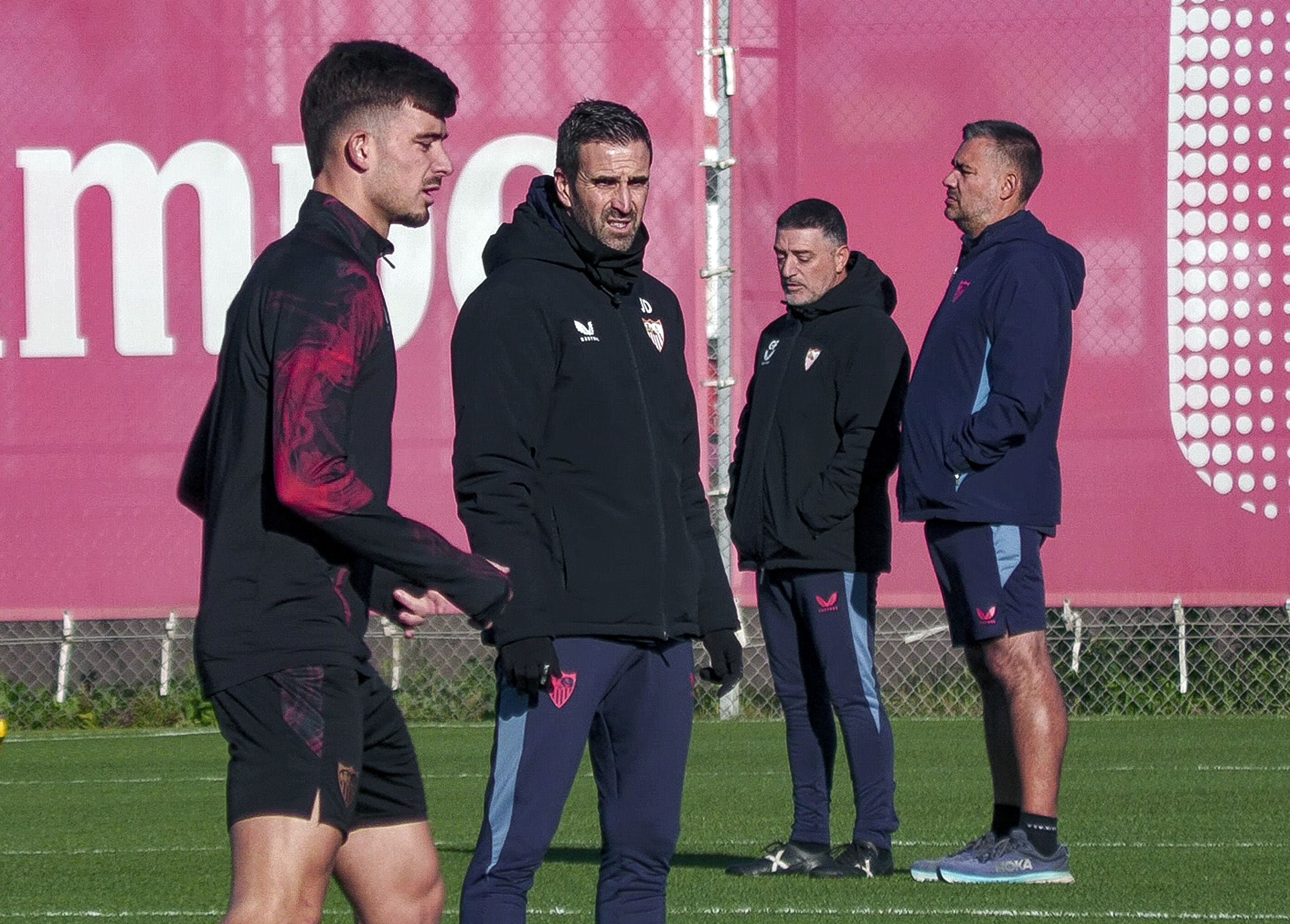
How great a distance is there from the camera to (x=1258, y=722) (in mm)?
9641

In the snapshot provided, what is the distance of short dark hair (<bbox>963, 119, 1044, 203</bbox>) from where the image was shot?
587 centimetres

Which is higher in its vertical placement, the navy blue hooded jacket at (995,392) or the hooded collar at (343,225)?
the hooded collar at (343,225)

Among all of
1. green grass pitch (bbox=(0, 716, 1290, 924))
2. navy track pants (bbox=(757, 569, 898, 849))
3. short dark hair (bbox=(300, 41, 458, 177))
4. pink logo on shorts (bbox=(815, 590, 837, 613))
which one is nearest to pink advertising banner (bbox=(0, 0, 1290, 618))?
green grass pitch (bbox=(0, 716, 1290, 924))

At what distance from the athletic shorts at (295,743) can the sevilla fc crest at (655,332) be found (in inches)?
41.1

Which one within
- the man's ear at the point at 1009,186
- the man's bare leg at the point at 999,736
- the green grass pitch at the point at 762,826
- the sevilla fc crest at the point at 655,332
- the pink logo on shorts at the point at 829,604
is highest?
the man's ear at the point at 1009,186

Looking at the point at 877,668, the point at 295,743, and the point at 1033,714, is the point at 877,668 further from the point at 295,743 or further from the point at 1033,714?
the point at 295,743

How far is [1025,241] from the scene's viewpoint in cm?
582

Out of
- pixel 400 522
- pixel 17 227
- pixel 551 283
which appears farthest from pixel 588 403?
pixel 17 227

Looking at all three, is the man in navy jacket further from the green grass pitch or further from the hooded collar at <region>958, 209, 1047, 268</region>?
the green grass pitch

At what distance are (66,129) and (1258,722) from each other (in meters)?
6.59

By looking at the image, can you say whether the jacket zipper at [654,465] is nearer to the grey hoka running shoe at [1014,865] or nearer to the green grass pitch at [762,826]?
the green grass pitch at [762,826]

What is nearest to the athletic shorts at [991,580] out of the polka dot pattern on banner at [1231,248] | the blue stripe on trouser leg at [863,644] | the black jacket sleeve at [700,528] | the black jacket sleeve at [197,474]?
the blue stripe on trouser leg at [863,644]

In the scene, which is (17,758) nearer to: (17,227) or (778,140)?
(17,227)

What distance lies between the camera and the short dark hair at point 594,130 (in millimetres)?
3912
